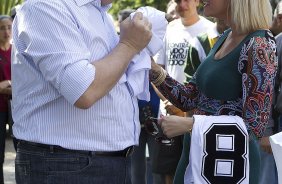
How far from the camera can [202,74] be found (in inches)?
122

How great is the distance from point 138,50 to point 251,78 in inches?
24.5

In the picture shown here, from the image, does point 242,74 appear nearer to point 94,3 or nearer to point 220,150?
point 220,150

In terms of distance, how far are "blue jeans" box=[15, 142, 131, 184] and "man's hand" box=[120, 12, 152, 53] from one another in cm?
46

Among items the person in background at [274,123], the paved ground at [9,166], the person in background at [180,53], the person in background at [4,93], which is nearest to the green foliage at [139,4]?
the paved ground at [9,166]

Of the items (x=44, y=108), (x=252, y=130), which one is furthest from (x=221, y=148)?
(x=44, y=108)

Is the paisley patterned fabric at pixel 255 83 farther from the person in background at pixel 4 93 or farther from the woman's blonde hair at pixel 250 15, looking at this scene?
the person in background at pixel 4 93

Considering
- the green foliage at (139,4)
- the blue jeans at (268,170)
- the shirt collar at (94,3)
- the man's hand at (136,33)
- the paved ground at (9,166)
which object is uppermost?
the green foliage at (139,4)

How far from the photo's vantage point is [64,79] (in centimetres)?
222

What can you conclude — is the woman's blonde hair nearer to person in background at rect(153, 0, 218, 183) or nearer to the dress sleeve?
the dress sleeve

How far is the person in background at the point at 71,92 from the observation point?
7.36 feet

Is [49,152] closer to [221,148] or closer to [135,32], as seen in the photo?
[135,32]

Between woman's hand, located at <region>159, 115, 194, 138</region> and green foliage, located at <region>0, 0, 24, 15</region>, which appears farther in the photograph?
green foliage, located at <region>0, 0, 24, 15</region>

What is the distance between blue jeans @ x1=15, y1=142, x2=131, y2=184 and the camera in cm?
237

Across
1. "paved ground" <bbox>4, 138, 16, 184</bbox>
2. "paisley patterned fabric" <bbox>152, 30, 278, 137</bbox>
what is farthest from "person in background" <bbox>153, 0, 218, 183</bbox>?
"paved ground" <bbox>4, 138, 16, 184</bbox>
